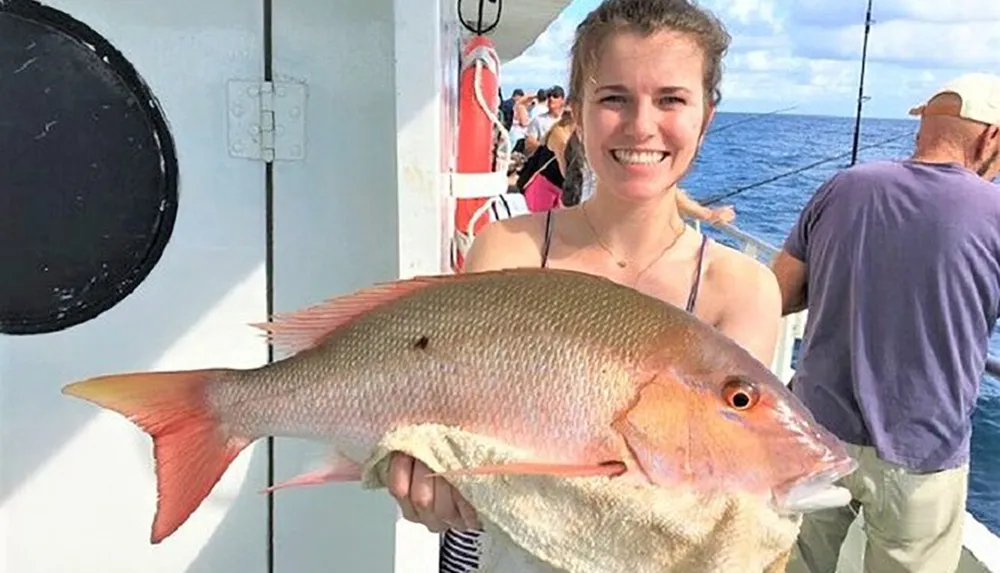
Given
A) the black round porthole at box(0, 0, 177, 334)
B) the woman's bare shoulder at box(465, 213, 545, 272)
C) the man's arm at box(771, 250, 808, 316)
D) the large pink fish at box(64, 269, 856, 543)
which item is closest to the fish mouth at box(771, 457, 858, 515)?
the large pink fish at box(64, 269, 856, 543)

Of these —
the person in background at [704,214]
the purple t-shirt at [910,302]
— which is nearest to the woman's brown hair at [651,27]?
the purple t-shirt at [910,302]

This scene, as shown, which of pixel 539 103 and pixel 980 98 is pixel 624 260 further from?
pixel 539 103

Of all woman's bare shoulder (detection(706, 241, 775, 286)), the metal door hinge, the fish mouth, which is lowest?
the fish mouth

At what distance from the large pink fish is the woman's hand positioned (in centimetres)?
5

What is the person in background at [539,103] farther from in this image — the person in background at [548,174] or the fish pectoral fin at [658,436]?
the fish pectoral fin at [658,436]

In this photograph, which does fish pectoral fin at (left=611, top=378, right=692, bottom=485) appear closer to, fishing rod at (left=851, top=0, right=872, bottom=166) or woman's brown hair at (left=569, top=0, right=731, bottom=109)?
woman's brown hair at (left=569, top=0, right=731, bottom=109)

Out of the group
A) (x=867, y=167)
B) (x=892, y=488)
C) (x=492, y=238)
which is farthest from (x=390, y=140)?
(x=892, y=488)

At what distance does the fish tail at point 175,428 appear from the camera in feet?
4.17

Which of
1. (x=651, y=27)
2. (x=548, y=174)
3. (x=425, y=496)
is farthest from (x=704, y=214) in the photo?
(x=425, y=496)

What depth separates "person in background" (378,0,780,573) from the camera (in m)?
1.53

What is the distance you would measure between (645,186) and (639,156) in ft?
0.17

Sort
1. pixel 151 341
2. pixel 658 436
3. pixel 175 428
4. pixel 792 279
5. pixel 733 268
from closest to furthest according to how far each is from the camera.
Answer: pixel 658 436 → pixel 175 428 → pixel 733 268 → pixel 151 341 → pixel 792 279

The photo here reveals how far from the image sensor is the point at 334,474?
4.42ft

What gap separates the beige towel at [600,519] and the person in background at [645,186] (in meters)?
0.16
